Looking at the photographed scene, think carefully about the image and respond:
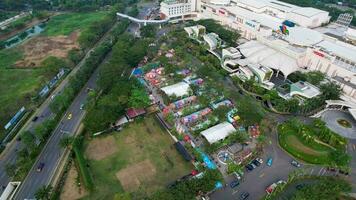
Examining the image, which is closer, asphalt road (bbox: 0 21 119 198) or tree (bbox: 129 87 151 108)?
asphalt road (bbox: 0 21 119 198)

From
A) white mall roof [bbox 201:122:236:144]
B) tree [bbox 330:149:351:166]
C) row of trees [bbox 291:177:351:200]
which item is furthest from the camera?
white mall roof [bbox 201:122:236:144]

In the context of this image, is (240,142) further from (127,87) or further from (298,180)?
(127,87)

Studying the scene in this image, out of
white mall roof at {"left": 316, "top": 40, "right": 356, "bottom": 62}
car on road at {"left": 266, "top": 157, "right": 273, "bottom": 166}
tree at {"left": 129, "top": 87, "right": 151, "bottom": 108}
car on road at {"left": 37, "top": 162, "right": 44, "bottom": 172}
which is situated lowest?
car on road at {"left": 266, "top": 157, "right": 273, "bottom": 166}

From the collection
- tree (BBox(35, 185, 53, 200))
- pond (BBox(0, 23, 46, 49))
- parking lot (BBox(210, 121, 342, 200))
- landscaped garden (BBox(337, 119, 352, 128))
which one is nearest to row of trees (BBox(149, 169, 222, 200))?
parking lot (BBox(210, 121, 342, 200))

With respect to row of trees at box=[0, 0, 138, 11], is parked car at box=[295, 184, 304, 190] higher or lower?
lower

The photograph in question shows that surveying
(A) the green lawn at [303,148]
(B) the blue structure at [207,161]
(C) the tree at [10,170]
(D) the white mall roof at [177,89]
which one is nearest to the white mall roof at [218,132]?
(B) the blue structure at [207,161]

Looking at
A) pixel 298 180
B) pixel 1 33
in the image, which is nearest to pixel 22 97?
pixel 1 33

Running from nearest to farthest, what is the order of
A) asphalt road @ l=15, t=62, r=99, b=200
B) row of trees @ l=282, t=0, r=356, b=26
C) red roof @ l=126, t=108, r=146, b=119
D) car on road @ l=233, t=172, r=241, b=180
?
1. asphalt road @ l=15, t=62, r=99, b=200
2. car on road @ l=233, t=172, r=241, b=180
3. red roof @ l=126, t=108, r=146, b=119
4. row of trees @ l=282, t=0, r=356, b=26

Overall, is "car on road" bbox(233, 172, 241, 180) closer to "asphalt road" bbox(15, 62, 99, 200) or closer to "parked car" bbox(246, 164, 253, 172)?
"parked car" bbox(246, 164, 253, 172)

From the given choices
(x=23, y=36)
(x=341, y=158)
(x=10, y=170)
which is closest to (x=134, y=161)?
(x=10, y=170)

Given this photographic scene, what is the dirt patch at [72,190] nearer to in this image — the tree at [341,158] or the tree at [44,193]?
the tree at [44,193]
